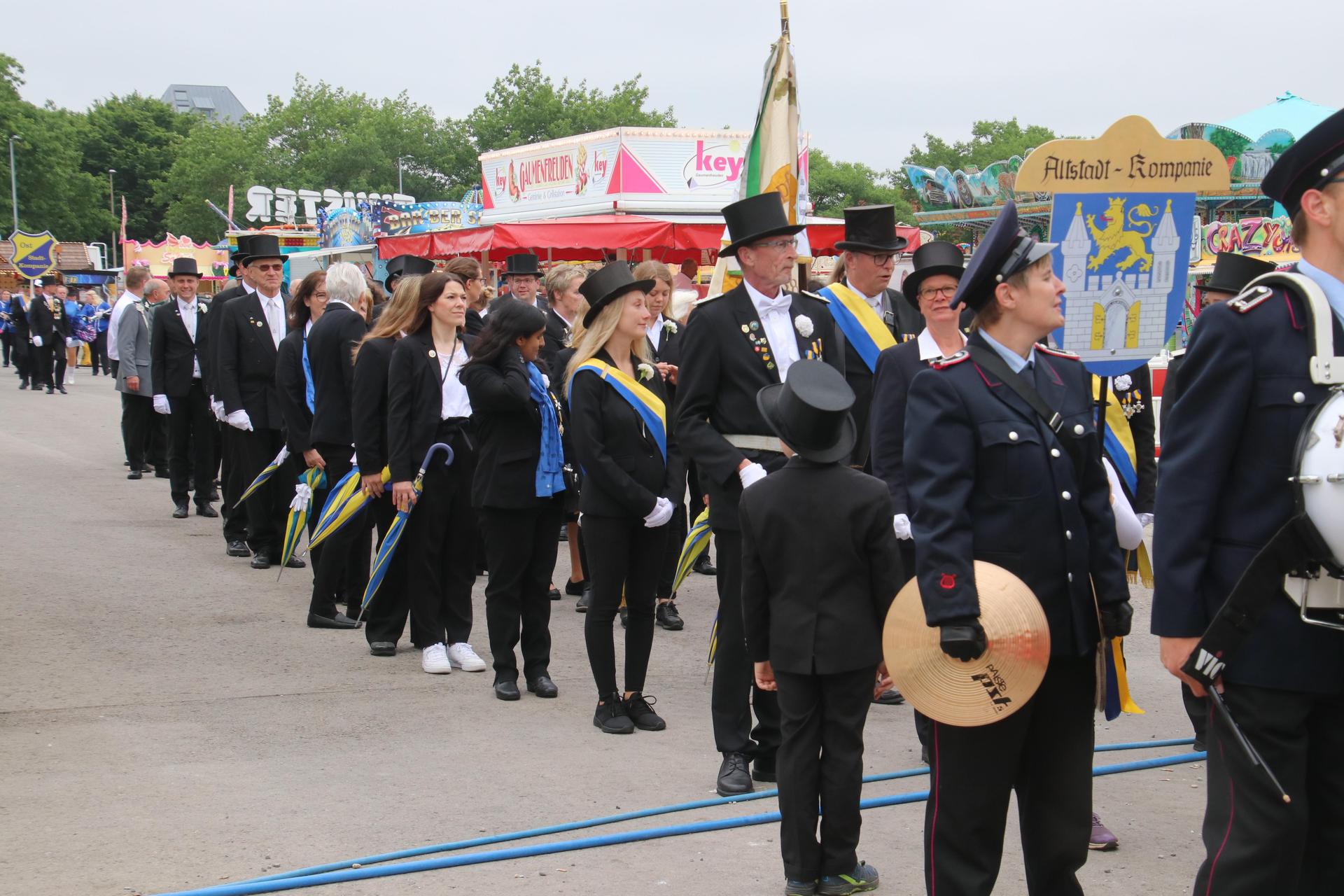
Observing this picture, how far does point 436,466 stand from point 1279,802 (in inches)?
201

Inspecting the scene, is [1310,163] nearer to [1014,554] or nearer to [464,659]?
[1014,554]

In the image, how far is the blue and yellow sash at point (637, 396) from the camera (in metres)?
6.20

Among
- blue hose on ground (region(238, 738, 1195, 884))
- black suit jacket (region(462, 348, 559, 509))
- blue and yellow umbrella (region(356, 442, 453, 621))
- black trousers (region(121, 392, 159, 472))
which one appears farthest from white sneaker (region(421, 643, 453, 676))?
black trousers (region(121, 392, 159, 472))

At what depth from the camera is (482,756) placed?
226 inches

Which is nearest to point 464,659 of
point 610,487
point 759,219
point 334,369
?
point 610,487

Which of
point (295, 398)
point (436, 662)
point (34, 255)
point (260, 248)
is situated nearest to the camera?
point (436, 662)

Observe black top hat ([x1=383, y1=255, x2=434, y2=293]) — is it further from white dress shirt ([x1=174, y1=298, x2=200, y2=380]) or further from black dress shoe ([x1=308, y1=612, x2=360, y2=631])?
white dress shirt ([x1=174, y1=298, x2=200, y2=380])

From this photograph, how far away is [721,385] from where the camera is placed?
17.6 feet

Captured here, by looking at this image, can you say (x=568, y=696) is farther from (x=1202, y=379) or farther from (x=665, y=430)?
(x=1202, y=379)

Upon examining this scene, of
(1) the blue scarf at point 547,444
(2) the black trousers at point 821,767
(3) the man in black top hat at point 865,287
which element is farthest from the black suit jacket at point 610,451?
(2) the black trousers at point 821,767

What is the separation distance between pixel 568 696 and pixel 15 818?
2697 mm

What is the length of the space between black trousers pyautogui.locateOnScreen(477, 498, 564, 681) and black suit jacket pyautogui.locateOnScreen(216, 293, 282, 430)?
3.83 m

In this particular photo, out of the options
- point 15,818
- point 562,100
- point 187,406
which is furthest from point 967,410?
point 562,100

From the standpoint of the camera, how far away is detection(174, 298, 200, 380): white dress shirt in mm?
11951
